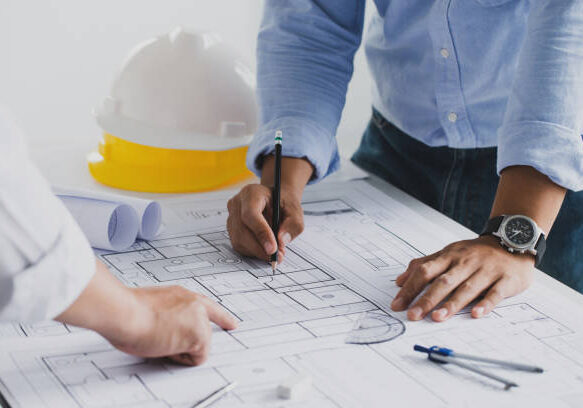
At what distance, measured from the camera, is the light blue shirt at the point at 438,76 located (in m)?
1.04

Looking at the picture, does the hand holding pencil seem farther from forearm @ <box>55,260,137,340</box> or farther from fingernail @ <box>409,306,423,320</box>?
forearm @ <box>55,260,137,340</box>

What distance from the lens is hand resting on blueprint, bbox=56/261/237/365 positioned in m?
0.73

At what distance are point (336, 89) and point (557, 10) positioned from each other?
419 mm

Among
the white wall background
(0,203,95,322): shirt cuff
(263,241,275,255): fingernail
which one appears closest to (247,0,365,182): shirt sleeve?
(263,241,275,255): fingernail

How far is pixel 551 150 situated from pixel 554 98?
2.7 inches

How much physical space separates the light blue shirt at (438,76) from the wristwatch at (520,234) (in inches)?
2.9

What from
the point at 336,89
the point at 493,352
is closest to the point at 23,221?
the point at 493,352

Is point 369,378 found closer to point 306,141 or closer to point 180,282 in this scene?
point 180,282

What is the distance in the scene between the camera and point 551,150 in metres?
1.04

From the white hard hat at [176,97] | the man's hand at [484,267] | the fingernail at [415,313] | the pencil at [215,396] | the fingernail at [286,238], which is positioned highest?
the white hard hat at [176,97]

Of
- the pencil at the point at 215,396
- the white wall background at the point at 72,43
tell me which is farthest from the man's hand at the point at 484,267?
the white wall background at the point at 72,43

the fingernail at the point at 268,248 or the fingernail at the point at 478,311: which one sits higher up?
the fingernail at the point at 268,248

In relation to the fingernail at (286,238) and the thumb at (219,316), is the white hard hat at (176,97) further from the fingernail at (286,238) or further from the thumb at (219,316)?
the thumb at (219,316)

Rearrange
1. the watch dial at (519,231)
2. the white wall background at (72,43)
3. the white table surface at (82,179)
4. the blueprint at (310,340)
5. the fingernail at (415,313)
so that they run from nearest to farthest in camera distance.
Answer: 1. the blueprint at (310,340)
2. the fingernail at (415,313)
3. the watch dial at (519,231)
4. the white table surface at (82,179)
5. the white wall background at (72,43)
